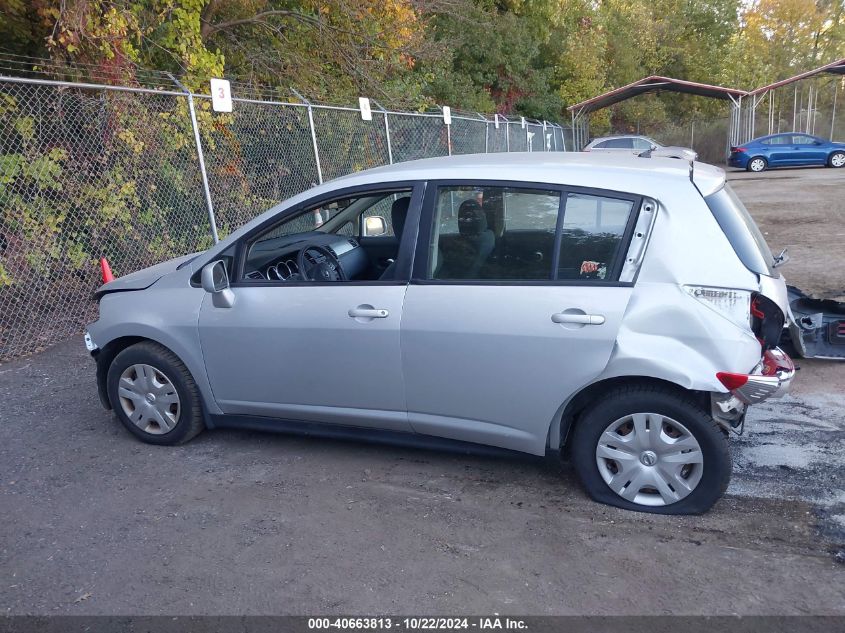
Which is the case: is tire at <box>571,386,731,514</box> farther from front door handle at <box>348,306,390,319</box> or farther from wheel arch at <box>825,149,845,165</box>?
wheel arch at <box>825,149,845,165</box>

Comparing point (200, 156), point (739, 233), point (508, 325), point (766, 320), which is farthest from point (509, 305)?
point (200, 156)

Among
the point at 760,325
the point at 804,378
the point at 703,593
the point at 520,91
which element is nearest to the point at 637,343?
the point at 760,325

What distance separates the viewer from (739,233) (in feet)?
12.6

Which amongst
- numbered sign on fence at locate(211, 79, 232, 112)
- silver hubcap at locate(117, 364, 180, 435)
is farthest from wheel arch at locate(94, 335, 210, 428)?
numbered sign on fence at locate(211, 79, 232, 112)

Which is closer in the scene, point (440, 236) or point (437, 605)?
point (437, 605)

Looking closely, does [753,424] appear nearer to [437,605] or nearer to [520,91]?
[437,605]

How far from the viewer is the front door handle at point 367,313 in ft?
13.5

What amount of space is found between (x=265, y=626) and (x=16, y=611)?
108 cm

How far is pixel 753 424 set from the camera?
496cm

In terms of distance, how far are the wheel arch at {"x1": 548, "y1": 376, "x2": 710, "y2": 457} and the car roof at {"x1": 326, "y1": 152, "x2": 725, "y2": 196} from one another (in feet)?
3.03

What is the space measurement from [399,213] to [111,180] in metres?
5.02

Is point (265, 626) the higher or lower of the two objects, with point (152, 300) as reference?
lower

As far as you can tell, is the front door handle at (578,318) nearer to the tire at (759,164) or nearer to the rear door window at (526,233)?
the rear door window at (526,233)

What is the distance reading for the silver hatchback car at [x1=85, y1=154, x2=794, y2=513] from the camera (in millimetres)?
3682
